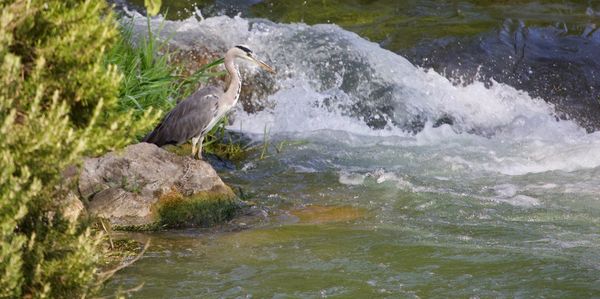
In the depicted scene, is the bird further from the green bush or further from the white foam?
the green bush

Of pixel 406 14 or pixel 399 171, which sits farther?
pixel 406 14

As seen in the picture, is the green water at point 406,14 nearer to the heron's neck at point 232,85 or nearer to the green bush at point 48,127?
the heron's neck at point 232,85

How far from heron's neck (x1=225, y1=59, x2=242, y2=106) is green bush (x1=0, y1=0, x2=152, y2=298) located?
457 centimetres

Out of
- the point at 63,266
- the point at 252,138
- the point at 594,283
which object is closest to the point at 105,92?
the point at 63,266

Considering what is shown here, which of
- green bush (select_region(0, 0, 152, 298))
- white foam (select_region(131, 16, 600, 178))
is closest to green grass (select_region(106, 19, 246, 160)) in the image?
white foam (select_region(131, 16, 600, 178))

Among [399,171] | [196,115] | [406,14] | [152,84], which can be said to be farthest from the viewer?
[406,14]

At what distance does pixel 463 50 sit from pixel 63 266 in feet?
31.6

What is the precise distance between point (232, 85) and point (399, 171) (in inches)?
68.6

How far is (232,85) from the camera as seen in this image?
8188 mm

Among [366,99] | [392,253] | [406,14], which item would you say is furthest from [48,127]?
[406,14]

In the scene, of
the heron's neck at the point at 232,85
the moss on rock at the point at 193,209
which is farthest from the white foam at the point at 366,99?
the moss on rock at the point at 193,209

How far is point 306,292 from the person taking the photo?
4871mm

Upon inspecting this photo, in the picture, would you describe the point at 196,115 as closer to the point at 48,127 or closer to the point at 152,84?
the point at 152,84

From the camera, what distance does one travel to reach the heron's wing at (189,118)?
7848 mm
